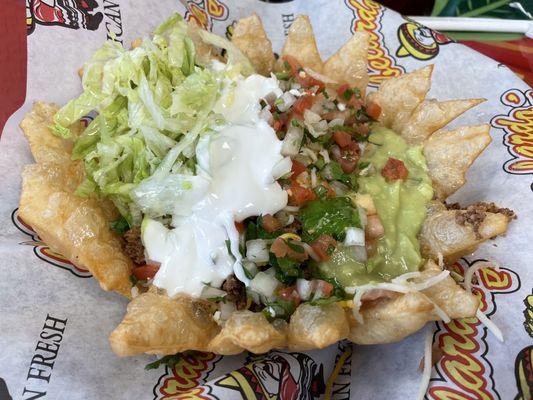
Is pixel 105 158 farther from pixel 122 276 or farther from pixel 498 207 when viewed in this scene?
pixel 498 207

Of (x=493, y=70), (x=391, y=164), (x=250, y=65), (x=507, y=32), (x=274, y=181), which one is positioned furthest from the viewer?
(x=507, y=32)

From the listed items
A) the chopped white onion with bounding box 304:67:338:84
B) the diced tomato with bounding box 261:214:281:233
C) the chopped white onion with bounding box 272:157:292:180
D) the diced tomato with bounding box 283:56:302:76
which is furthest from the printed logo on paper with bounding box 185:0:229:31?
the diced tomato with bounding box 261:214:281:233

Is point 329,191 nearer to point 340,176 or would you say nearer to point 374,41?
point 340,176

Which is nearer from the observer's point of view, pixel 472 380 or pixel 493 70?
pixel 472 380

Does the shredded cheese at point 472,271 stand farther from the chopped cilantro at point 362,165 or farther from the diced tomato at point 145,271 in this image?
the diced tomato at point 145,271

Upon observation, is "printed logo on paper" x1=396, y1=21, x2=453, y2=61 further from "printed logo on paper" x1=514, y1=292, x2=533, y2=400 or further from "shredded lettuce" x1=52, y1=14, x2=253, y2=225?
"printed logo on paper" x1=514, y1=292, x2=533, y2=400

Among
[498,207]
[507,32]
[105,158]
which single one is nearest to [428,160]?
[498,207]
